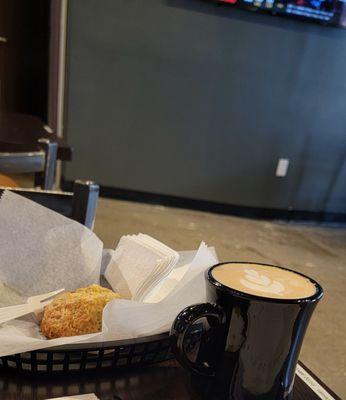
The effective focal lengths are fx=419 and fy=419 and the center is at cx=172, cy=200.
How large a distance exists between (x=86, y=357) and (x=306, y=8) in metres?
2.70

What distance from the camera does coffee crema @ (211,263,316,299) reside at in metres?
0.34

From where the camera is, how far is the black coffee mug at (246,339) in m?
0.32

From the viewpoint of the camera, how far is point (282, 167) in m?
2.90

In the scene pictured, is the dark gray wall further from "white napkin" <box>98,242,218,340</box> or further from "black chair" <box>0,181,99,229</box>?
"white napkin" <box>98,242,218,340</box>

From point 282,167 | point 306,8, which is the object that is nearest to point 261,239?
point 282,167

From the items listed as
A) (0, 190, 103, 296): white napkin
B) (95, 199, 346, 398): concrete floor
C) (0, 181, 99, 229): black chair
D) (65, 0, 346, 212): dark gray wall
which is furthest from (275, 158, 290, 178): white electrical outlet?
(0, 190, 103, 296): white napkin

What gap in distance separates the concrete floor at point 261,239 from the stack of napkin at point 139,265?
1.28m

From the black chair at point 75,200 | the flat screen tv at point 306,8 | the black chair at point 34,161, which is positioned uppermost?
the flat screen tv at point 306,8

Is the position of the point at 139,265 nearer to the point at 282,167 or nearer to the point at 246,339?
the point at 246,339

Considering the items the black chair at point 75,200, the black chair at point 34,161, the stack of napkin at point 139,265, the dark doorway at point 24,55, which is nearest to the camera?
the stack of napkin at point 139,265

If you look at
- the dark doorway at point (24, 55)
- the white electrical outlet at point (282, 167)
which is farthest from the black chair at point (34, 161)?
the dark doorway at point (24, 55)

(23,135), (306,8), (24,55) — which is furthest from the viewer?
(24,55)

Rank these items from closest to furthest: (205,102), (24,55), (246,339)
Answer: (246,339)
(205,102)
(24,55)

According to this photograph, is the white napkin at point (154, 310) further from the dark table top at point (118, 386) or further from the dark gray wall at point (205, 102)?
the dark gray wall at point (205, 102)
